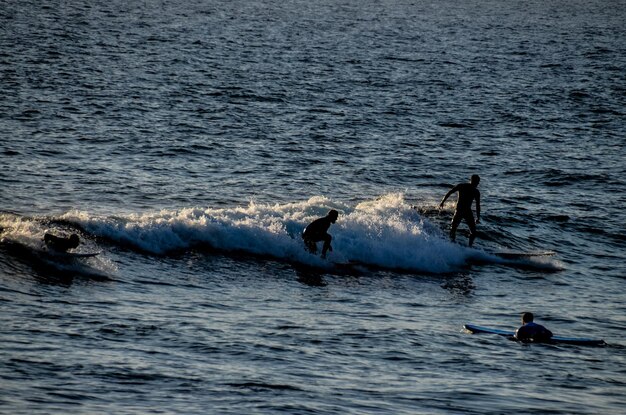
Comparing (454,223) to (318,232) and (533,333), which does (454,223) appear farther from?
(533,333)

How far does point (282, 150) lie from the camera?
39.5 meters

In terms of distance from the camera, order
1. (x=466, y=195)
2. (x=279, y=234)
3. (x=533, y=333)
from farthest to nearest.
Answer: (x=466, y=195) → (x=279, y=234) → (x=533, y=333)

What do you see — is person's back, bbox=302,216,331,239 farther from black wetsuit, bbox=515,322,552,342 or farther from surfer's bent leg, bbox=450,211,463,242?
black wetsuit, bbox=515,322,552,342

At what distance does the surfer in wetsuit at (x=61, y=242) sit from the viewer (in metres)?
23.2

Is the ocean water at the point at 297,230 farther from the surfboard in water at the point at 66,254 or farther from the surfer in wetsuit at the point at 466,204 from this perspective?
the surfer in wetsuit at the point at 466,204

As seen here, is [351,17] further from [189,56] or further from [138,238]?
[138,238]

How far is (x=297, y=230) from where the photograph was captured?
2839 centimetres

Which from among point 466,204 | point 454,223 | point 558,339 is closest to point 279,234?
point 454,223

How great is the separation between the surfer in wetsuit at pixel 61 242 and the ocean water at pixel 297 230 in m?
0.37

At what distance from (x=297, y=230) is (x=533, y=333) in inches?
371

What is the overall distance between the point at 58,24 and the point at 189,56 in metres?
14.9

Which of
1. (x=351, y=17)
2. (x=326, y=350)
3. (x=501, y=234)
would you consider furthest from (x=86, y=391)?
(x=351, y=17)

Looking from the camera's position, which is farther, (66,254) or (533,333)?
(66,254)

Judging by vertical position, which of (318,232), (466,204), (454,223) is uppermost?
(466,204)
